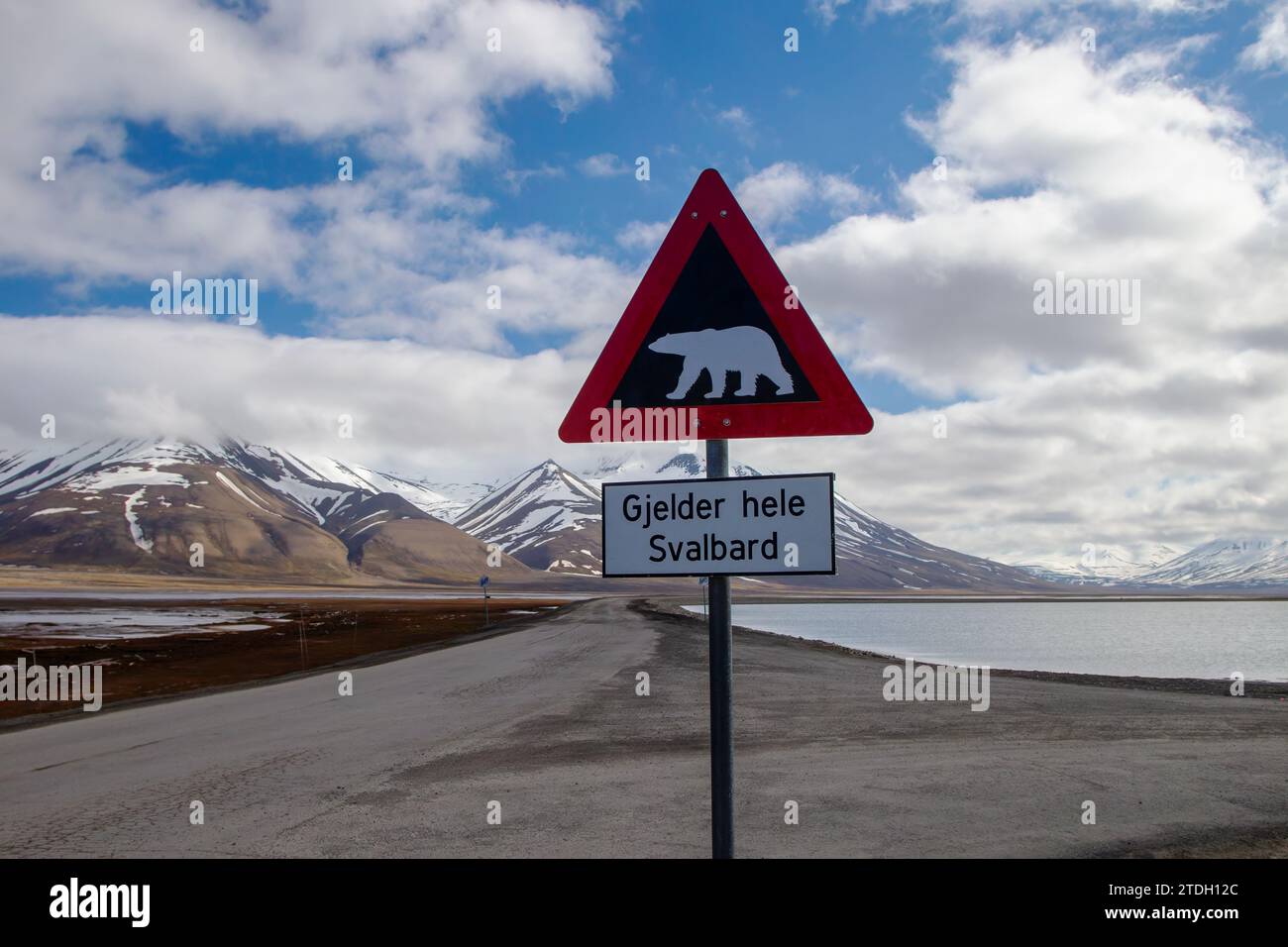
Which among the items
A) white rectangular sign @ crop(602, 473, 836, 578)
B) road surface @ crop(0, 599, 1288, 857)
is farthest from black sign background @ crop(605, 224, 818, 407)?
road surface @ crop(0, 599, 1288, 857)

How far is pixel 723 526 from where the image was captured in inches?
131

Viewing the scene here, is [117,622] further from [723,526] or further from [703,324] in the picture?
[723,526]

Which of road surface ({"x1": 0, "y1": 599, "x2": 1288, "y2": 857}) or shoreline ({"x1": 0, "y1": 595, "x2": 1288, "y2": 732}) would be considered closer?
road surface ({"x1": 0, "y1": 599, "x2": 1288, "y2": 857})

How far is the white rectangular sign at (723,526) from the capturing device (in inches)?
127

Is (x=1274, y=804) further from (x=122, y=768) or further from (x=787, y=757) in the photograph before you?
(x=122, y=768)

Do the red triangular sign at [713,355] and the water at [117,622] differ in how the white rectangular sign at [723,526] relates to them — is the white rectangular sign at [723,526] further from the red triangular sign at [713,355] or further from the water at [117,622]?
the water at [117,622]

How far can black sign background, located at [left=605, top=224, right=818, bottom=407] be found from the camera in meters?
3.58

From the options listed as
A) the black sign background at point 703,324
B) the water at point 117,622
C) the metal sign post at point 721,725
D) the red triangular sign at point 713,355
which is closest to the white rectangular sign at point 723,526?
the metal sign post at point 721,725

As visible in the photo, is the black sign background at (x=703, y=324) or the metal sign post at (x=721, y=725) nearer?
the metal sign post at (x=721, y=725)

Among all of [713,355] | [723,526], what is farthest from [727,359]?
[723,526]

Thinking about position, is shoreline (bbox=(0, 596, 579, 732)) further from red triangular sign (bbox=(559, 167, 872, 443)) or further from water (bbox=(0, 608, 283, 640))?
red triangular sign (bbox=(559, 167, 872, 443))

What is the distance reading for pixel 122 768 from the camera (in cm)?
1034
